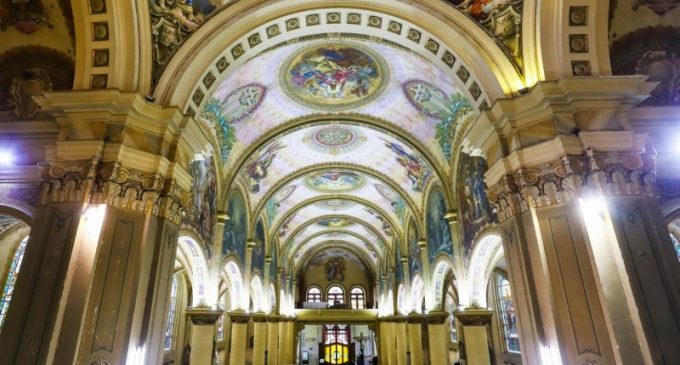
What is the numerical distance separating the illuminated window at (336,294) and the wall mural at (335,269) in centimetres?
100

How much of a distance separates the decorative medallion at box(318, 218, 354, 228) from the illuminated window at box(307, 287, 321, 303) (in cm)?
1360

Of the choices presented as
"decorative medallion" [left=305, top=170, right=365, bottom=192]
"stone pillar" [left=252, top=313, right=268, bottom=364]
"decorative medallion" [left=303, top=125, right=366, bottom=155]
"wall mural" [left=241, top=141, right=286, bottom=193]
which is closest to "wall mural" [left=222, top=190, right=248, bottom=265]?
"wall mural" [left=241, top=141, right=286, bottom=193]

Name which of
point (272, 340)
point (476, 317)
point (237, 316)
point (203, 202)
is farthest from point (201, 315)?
point (272, 340)

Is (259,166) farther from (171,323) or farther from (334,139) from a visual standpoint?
(171,323)

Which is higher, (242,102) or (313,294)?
(242,102)

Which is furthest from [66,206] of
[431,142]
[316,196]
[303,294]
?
[303,294]

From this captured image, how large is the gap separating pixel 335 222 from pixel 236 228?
13.4 m

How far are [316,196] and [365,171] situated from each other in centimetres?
517

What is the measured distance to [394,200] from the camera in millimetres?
18828

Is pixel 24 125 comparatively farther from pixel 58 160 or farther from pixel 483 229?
pixel 483 229

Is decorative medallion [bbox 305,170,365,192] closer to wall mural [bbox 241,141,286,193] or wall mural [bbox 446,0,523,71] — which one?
wall mural [bbox 241,141,286,193]

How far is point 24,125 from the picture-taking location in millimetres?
6617

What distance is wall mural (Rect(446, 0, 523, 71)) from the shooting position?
6750 mm

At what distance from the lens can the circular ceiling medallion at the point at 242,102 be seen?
10.8 m
